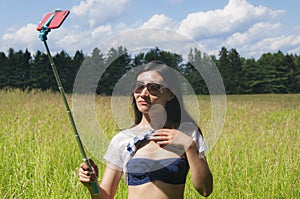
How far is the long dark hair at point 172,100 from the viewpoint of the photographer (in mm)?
1273

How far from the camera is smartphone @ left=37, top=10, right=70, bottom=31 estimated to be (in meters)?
0.88

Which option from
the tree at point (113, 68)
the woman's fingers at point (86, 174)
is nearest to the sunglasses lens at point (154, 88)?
the tree at point (113, 68)

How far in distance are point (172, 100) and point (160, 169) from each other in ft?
0.86

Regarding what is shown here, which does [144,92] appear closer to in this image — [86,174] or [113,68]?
[113,68]

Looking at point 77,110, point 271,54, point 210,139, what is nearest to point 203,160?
point 210,139

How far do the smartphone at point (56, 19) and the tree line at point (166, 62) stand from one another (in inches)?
5.7

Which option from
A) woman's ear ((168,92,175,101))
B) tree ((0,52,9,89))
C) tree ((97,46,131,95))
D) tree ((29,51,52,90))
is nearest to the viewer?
tree ((97,46,131,95))

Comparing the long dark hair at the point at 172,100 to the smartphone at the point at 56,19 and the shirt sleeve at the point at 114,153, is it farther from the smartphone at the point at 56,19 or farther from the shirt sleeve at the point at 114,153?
the smartphone at the point at 56,19

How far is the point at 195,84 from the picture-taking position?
1.18 m

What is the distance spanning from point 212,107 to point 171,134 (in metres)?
0.15

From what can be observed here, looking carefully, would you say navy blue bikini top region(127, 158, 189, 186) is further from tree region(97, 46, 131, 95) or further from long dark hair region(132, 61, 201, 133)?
tree region(97, 46, 131, 95)

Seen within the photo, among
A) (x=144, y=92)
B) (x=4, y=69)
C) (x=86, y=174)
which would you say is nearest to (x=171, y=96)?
(x=144, y=92)

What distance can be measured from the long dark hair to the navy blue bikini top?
152 millimetres

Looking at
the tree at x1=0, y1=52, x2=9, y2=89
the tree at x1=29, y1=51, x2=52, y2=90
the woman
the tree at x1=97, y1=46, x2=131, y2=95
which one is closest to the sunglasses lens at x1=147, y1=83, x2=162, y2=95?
the woman
